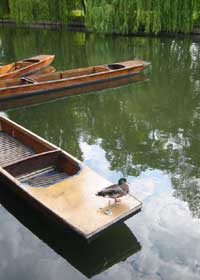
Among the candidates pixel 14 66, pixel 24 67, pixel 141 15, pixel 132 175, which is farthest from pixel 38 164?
pixel 141 15

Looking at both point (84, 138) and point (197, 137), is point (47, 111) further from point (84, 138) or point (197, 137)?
point (197, 137)

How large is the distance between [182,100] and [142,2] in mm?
10653

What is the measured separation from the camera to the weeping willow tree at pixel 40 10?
23203 millimetres

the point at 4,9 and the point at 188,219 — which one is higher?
the point at 4,9

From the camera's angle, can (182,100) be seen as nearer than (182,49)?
Yes

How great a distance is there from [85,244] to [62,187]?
80 centimetres

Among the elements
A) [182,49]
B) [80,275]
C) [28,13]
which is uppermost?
[28,13]

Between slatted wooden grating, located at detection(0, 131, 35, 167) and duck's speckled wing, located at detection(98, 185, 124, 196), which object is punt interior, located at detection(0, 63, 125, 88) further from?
duck's speckled wing, located at detection(98, 185, 124, 196)

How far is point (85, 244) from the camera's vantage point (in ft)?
14.6

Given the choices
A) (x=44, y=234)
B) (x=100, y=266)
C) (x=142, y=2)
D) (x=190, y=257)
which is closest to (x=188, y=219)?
(x=190, y=257)

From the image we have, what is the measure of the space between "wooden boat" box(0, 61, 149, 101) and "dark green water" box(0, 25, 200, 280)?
57 centimetres

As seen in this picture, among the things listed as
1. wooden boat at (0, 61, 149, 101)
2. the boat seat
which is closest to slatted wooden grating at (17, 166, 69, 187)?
wooden boat at (0, 61, 149, 101)

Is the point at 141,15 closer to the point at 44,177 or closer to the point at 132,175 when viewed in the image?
the point at 132,175

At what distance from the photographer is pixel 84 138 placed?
784cm
